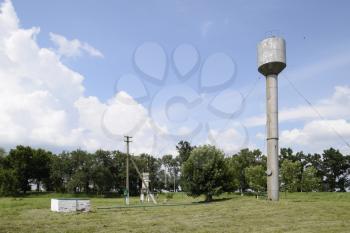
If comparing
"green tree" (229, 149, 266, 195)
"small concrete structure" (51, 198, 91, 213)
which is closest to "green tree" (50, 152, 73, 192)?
"green tree" (229, 149, 266, 195)

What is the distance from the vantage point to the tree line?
189ft

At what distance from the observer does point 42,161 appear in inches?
5032

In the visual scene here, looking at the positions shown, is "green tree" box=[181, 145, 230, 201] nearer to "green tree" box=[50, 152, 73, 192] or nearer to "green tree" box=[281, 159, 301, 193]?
"green tree" box=[281, 159, 301, 193]

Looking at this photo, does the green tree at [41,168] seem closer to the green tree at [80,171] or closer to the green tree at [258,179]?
the green tree at [80,171]

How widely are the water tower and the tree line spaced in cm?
1063

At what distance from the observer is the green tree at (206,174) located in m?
56.1

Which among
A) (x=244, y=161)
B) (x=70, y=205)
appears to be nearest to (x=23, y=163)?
(x=244, y=161)

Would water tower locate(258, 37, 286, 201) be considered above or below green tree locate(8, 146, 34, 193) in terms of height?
above

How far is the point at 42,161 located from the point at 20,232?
363 feet

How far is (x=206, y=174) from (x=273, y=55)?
20.4m

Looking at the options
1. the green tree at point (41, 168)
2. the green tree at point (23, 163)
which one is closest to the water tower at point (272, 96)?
the green tree at point (23, 163)

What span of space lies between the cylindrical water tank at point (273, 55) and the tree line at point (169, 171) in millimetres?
16862

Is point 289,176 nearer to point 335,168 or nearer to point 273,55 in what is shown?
point 273,55

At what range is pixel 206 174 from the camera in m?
56.4
